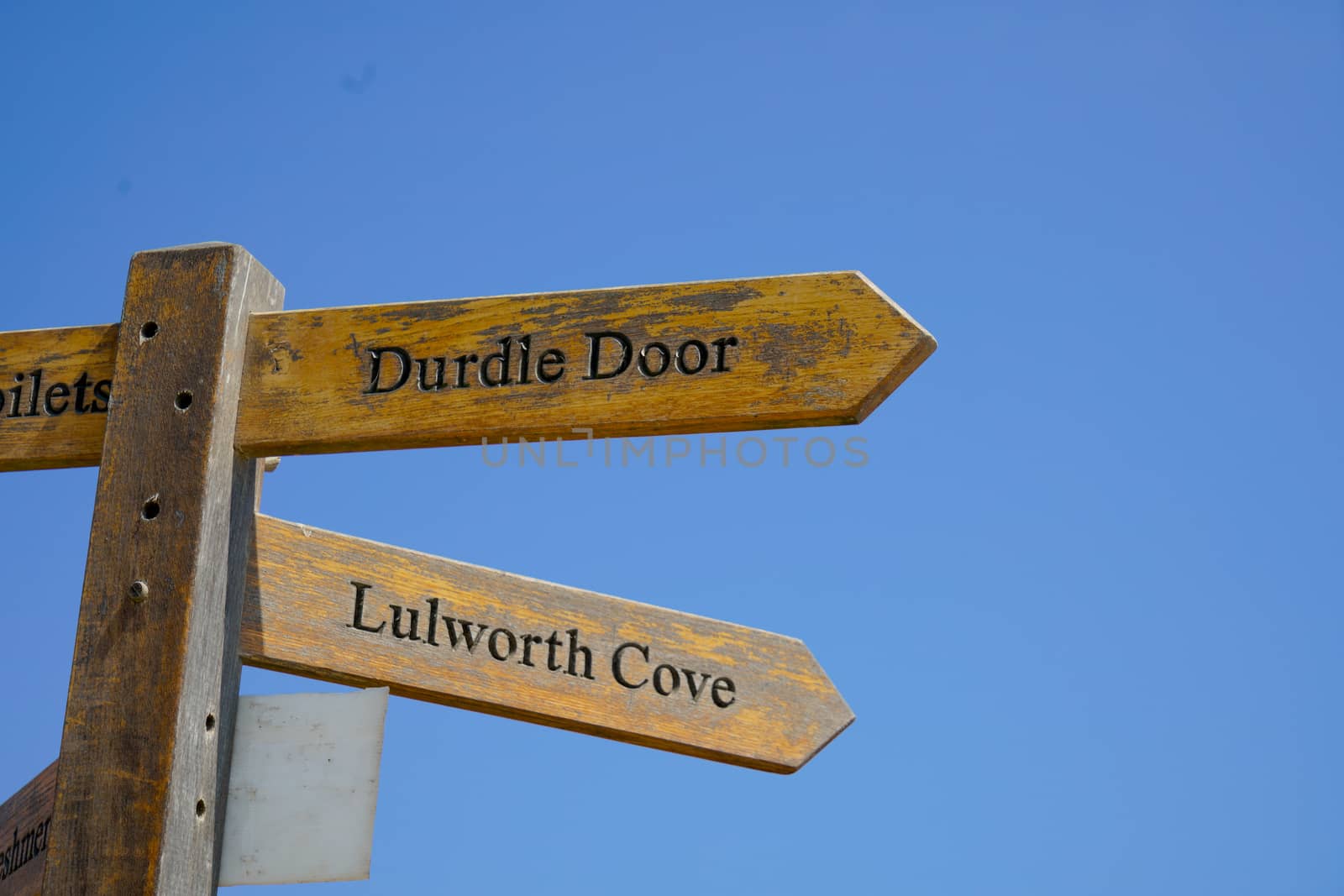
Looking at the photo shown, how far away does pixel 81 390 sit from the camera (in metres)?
2.35

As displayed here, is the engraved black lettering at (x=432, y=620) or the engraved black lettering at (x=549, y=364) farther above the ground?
the engraved black lettering at (x=549, y=364)

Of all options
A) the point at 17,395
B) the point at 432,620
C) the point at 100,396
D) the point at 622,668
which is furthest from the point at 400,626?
the point at 17,395

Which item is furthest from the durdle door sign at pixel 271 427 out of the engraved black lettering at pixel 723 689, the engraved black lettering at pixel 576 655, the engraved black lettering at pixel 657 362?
the engraved black lettering at pixel 723 689

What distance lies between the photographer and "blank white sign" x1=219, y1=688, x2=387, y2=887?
6.92 feet

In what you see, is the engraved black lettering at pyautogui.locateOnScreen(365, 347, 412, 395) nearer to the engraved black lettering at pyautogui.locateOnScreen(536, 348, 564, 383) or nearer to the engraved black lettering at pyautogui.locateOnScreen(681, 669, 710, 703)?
the engraved black lettering at pyautogui.locateOnScreen(536, 348, 564, 383)

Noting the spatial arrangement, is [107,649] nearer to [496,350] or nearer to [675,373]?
[496,350]

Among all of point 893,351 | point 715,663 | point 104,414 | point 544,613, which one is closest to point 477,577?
point 544,613

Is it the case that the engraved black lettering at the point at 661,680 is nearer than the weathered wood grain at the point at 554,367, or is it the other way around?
the weathered wood grain at the point at 554,367

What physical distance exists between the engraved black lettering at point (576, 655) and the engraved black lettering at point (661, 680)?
0.47 feet

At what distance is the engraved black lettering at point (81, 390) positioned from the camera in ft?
7.68

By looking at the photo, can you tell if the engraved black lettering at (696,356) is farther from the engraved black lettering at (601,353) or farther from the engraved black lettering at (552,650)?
the engraved black lettering at (552,650)

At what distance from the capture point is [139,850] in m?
1.99

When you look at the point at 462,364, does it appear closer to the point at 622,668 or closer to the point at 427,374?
the point at 427,374

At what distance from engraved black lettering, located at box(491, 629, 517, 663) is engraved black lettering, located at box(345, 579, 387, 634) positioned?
21cm
